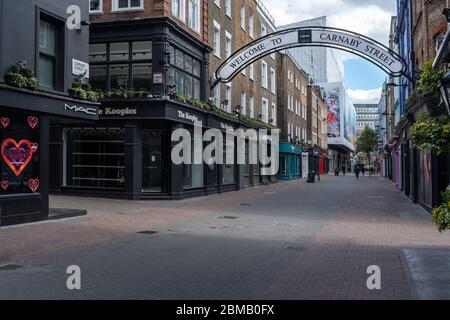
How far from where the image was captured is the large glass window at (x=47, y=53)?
532 inches

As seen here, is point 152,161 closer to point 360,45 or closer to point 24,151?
point 24,151

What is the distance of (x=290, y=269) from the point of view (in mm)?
8008

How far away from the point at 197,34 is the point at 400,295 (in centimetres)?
1954

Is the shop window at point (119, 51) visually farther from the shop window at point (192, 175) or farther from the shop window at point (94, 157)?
the shop window at point (192, 175)

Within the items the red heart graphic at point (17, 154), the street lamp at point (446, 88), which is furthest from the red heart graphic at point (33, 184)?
the street lamp at point (446, 88)

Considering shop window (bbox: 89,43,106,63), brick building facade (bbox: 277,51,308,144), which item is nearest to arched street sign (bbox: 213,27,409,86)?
shop window (bbox: 89,43,106,63)

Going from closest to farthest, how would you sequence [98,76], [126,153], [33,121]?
1. [33,121]
2. [126,153]
3. [98,76]

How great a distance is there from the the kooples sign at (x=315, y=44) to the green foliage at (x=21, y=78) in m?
12.5

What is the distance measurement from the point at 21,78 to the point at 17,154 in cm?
192

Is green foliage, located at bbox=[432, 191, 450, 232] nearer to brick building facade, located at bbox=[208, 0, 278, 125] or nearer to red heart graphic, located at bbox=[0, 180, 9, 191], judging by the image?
red heart graphic, located at bbox=[0, 180, 9, 191]

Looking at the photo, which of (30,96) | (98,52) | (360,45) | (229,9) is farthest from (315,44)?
(30,96)

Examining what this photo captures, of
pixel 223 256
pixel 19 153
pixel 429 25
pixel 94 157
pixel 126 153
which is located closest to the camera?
pixel 223 256

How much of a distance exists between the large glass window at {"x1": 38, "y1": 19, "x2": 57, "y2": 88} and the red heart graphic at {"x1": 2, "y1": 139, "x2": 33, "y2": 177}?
6.55 ft

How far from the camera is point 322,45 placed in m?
21.6
